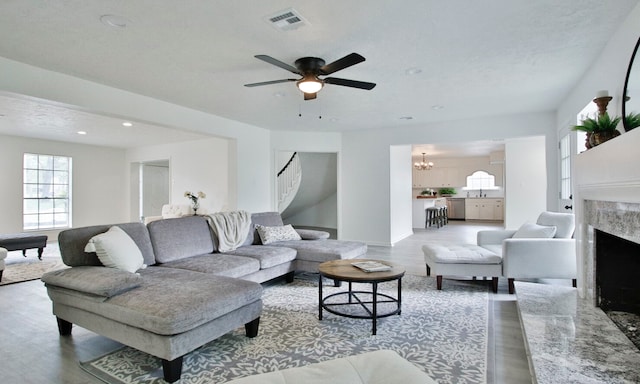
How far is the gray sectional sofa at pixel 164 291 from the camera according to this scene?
2.10 metres

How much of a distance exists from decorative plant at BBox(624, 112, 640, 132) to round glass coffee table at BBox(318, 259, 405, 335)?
196 centimetres

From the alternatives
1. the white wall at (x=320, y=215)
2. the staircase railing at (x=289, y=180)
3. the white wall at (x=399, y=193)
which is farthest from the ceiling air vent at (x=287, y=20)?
the white wall at (x=320, y=215)

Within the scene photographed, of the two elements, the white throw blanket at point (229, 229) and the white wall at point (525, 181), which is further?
the white wall at point (525, 181)

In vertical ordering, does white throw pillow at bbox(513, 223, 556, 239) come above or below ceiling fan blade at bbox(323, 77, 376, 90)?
below

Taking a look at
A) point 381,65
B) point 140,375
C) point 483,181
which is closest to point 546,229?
point 381,65

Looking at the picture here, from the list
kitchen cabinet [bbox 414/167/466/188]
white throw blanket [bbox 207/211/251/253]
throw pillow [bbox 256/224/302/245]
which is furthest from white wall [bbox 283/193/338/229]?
white throw blanket [bbox 207/211/251/253]

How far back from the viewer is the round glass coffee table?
2.85 meters

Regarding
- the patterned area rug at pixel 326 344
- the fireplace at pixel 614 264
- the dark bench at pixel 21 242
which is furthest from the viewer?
the dark bench at pixel 21 242

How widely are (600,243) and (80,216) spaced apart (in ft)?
33.9

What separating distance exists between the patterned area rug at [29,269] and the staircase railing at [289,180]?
15.7 feet

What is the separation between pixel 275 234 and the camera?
15.4 ft

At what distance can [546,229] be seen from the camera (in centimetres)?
384

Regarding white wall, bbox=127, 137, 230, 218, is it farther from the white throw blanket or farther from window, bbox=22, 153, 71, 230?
the white throw blanket

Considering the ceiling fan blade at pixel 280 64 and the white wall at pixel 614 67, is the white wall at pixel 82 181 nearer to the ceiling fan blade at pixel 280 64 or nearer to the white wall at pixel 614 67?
the ceiling fan blade at pixel 280 64
